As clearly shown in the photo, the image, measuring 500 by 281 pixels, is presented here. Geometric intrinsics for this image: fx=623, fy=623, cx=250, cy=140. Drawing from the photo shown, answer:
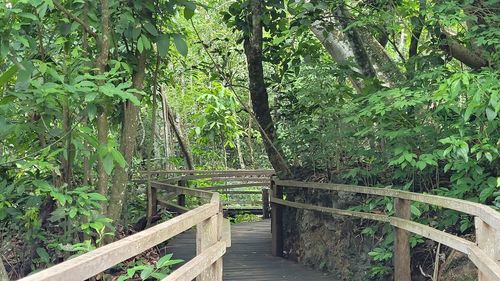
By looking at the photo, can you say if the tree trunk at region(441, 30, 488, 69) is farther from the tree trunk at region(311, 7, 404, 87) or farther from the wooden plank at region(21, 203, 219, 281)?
the wooden plank at region(21, 203, 219, 281)

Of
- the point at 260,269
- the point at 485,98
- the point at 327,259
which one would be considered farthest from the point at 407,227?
the point at 260,269

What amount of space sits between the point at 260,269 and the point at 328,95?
2297 mm

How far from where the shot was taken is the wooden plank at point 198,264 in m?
3.14

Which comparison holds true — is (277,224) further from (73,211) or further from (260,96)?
(73,211)

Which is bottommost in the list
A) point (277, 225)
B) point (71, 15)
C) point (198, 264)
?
point (277, 225)

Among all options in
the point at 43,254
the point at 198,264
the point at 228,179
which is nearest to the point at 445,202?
the point at 198,264

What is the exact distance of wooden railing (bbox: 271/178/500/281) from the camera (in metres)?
3.35

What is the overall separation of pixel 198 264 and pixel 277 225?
5506 millimetres

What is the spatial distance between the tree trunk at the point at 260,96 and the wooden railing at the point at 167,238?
3602 millimetres

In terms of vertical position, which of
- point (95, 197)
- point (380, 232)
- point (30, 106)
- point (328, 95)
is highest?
point (328, 95)

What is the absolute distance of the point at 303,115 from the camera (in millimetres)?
8719

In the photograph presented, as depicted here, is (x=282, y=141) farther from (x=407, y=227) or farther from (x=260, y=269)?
(x=407, y=227)

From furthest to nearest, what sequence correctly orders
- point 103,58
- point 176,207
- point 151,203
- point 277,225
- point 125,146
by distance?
1. point 277,225
2. point 151,203
3. point 176,207
4. point 125,146
5. point 103,58

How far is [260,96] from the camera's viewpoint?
9875 millimetres
